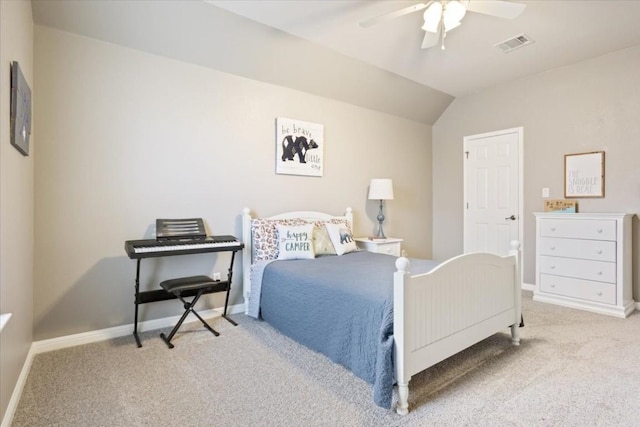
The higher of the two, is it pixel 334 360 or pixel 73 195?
pixel 73 195

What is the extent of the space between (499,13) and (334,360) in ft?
8.47

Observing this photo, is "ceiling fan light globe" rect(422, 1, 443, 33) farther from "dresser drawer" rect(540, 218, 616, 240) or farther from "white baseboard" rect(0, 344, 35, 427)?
"white baseboard" rect(0, 344, 35, 427)

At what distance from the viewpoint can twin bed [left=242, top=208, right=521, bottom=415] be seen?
5.54 feet

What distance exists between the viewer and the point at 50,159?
2.43 m

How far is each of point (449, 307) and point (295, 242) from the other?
1.54 meters

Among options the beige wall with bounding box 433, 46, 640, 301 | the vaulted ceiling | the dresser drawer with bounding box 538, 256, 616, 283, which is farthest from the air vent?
the dresser drawer with bounding box 538, 256, 616, 283

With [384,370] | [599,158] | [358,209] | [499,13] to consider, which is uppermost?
[499,13]

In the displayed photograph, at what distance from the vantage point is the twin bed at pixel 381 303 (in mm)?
1688

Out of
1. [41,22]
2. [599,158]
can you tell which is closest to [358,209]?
[599,158]

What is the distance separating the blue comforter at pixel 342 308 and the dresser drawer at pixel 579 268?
6.17 ft

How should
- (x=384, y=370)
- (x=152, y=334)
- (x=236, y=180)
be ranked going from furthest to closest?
1. (x=236, y=180)
2. (x=152, y=334)
3. (x=384, y=370)

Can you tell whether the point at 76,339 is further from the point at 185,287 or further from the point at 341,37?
the point at 341,37

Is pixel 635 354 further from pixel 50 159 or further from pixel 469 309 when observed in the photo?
pixel 50 159

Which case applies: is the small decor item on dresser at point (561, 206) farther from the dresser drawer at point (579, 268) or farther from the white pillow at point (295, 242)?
the white pillow at point (295, 242)
